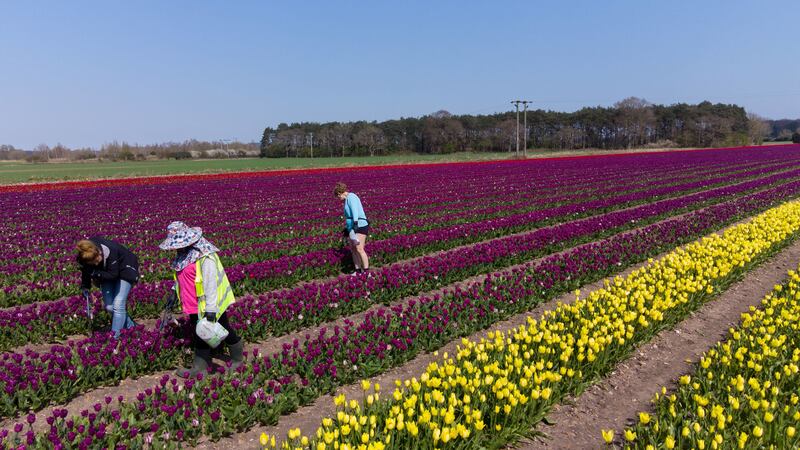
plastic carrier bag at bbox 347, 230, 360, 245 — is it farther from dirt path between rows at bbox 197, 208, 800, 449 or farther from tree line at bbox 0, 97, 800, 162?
tree line at bbox 0, 97, 800, 162

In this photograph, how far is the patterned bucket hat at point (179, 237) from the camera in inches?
207

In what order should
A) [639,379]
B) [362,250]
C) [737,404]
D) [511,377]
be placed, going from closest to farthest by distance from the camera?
1. [737,404]
2. [511,377]
3. [639,379]
4. [362,250]

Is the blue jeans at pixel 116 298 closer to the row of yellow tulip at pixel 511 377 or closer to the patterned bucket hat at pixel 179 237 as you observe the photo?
the patterned bucket hat at pixel 179 237

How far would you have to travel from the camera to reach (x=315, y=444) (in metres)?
3.86

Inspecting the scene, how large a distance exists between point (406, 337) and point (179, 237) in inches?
123

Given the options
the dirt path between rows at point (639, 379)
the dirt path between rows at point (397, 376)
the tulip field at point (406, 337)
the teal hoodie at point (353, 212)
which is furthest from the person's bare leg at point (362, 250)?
the dirt path between rows at point (639, 379)

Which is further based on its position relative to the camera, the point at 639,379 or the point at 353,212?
the point at 353,212

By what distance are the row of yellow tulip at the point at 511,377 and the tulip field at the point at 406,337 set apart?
3cm

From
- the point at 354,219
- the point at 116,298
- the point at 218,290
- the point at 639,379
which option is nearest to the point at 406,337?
the point at 218,290

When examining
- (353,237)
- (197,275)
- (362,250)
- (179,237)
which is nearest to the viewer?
(179,237)

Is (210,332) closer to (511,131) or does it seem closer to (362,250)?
(362,250)

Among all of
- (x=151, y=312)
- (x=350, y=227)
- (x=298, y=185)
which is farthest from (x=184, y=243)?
(x=298, y=185)

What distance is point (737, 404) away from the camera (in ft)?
13.3

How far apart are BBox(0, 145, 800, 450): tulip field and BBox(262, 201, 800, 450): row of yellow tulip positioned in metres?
0.03
